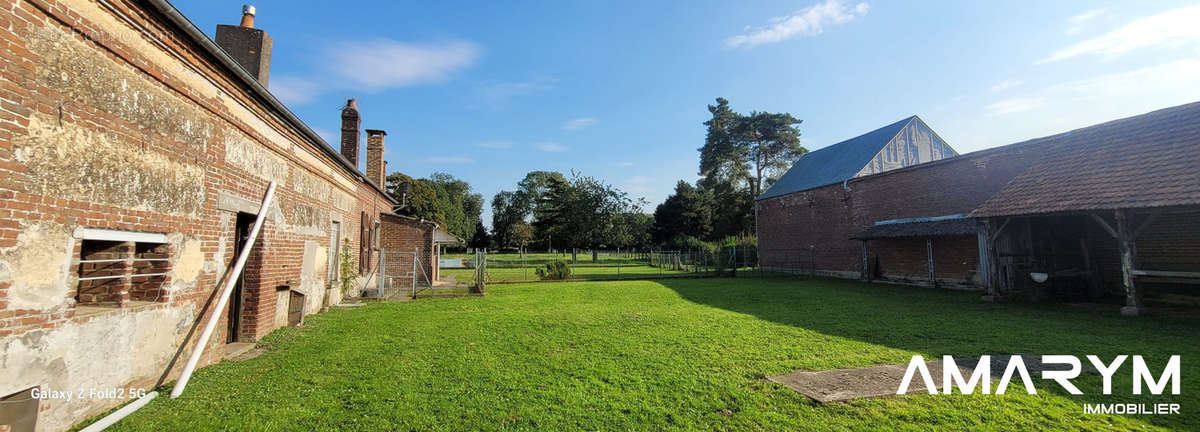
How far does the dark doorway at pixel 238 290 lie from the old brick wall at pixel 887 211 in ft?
62.0

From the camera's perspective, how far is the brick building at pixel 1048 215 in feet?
29.2

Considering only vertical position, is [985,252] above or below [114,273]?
below

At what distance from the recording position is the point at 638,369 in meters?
4.98

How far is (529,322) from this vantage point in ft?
27.1

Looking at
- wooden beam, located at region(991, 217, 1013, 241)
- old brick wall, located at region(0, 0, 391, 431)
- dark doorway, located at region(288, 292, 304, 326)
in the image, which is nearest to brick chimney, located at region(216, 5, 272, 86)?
old brick wall, located at region(0, 0, 391, 431)

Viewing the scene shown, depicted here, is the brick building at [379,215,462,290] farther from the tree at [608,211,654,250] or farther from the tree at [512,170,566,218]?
the tree at [512,170,566,218]

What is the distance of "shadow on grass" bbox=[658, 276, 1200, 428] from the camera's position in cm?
442

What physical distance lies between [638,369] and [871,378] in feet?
8.03

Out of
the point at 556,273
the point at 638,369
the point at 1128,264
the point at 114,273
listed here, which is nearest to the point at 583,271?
the point at 556,273

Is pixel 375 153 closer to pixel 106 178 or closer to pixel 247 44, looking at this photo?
pixel 247 44

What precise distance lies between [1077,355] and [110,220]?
1051cm

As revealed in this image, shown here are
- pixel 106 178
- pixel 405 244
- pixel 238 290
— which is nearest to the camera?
pixel 106 178

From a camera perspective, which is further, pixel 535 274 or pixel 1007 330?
pixel 535 274

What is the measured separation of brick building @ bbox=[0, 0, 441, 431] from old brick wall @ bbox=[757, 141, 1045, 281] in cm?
1895
